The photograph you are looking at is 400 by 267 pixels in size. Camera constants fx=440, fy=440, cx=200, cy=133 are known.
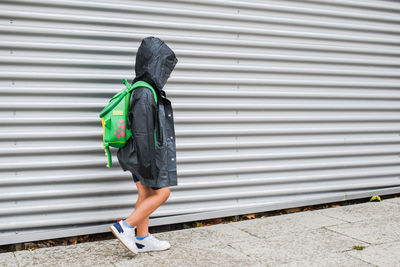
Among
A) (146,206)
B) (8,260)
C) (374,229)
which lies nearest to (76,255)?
(8,260)

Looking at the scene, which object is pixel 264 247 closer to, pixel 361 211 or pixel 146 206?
pixel 146 206

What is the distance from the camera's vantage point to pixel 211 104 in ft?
16.8

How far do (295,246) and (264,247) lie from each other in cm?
30

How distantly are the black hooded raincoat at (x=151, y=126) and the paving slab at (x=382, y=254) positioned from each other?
1.83 m

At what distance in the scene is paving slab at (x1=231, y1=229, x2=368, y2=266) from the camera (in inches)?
159

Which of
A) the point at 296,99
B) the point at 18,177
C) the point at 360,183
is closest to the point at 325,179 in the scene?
the point at 360,183

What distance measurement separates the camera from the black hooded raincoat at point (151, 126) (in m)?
3.80

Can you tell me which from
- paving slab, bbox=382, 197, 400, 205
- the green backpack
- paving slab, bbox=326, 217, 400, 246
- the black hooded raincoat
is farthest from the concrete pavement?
the green backpack

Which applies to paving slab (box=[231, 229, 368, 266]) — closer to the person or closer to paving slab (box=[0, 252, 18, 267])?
the person

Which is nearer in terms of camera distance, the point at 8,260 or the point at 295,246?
the point at 8,260

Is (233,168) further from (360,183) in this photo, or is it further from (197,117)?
(360,183)

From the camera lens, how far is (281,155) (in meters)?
5.51

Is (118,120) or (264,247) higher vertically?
(118,120)

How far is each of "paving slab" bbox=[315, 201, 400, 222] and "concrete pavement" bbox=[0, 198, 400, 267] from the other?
0.02m
